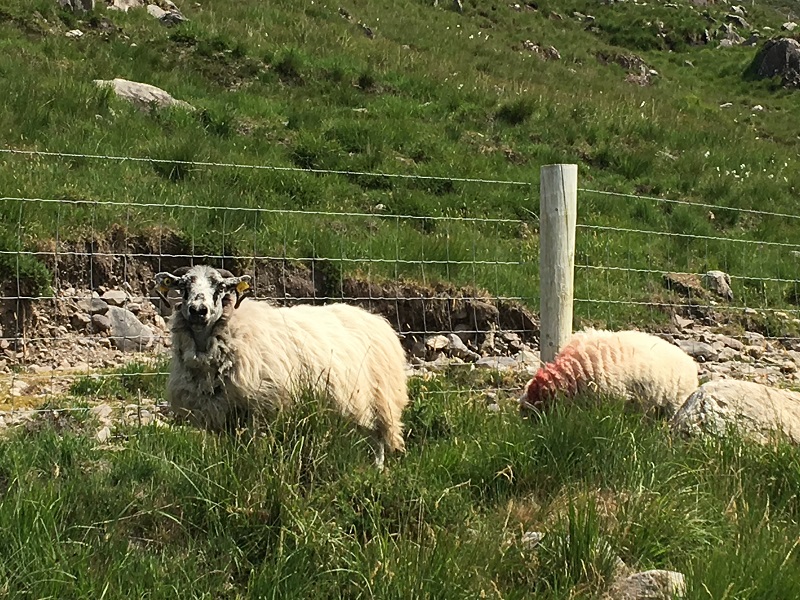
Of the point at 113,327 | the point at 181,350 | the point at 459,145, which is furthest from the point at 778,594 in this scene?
the point at 459,145

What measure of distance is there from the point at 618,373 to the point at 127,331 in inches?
169

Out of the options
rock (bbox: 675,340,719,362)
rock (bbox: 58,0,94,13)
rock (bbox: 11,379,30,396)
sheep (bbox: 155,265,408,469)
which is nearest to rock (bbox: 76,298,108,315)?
rock (bbox: 11,379,30,396)

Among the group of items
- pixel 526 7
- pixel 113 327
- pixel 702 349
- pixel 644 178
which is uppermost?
pixel 526 7

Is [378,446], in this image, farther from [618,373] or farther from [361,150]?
[361,150]

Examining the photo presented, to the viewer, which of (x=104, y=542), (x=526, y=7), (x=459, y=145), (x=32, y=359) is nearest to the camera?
(x=104, y=542)

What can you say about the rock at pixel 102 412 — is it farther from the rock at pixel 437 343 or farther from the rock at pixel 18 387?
the rock at pixel 437 343

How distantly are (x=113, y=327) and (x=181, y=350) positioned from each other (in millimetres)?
2424

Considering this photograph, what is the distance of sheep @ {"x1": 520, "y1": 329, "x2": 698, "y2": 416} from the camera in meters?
5.46

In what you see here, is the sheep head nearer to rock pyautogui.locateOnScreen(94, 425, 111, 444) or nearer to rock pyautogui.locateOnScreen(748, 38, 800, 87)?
rock pyautogui.locateOnScreen(94, 425, 111, 444)

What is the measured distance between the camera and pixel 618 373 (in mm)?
5594

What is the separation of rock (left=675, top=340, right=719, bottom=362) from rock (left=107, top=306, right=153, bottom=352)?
214 inches

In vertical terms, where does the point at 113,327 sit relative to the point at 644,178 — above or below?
below

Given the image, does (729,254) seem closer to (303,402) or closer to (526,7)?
(303,402)

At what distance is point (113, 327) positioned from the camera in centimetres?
701
